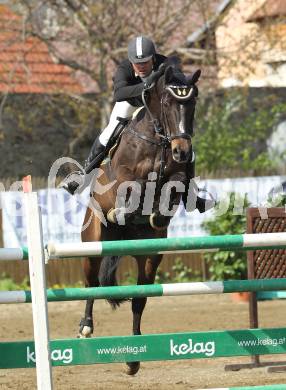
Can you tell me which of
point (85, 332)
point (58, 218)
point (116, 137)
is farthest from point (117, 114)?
point (58, 218)

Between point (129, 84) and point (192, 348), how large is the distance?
322 centimetres

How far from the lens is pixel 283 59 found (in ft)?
62.7

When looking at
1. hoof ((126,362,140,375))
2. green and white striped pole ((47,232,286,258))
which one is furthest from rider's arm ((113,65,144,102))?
green and white striped pole ((47,232,286,258))

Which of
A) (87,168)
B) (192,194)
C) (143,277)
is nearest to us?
(192,194)

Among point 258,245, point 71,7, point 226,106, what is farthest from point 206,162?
point 258,245

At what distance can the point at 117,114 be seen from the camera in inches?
330

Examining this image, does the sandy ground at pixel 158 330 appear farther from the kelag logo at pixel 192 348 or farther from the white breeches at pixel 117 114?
the white breeches at pixel 117 114

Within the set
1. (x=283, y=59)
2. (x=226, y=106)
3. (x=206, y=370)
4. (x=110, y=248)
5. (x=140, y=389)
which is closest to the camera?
(x=110, y=248)

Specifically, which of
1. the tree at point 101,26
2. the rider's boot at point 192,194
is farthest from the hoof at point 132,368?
the tree at point 101,26

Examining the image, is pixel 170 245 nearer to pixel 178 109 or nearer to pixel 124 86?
pixel 178 109

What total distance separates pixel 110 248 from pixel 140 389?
2162mm

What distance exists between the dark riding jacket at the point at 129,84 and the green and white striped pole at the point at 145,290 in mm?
2787

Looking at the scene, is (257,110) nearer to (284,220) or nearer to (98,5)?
(98,5)

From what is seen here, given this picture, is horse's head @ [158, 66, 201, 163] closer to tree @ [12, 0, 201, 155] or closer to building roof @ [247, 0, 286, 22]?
tree @ [12, 0, 201, 155]
